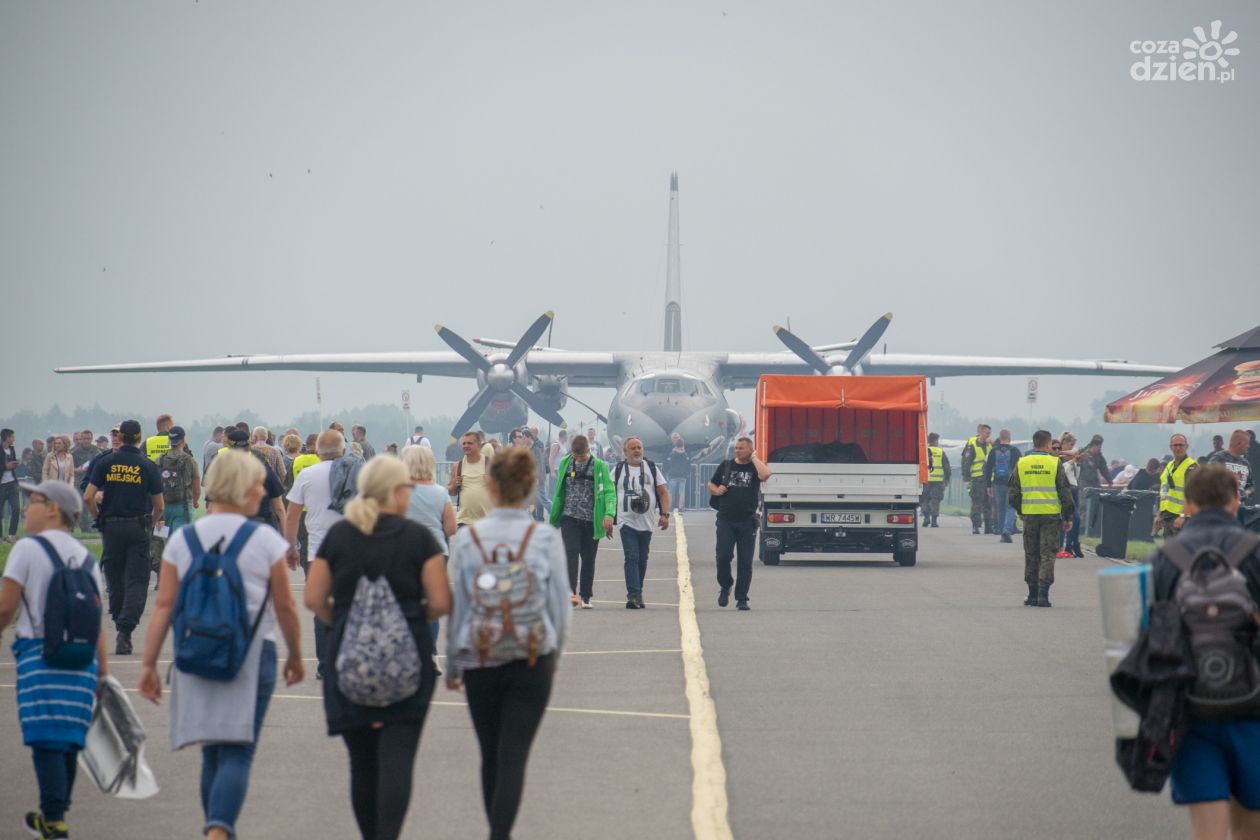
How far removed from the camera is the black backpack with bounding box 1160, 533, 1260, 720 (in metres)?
5.12

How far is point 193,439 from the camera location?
89.5 m

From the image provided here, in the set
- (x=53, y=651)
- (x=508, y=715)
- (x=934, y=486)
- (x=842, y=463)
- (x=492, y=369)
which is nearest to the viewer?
(x=508, y=715)

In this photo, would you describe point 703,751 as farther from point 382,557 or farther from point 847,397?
point 847,397

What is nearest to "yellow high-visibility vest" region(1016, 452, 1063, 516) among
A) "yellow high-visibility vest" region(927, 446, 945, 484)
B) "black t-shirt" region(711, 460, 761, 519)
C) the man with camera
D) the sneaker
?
"black t-shirt" region(711, 460, 761, 519)

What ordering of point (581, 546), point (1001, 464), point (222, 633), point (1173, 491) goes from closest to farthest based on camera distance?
1. point (222, 633)
2. point (581, 546)
3. point (1173, 491)
4. point (1001, 464)

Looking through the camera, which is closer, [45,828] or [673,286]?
[45,828]

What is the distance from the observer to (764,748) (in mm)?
8320

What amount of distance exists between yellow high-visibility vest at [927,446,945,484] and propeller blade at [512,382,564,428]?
47.8 feet

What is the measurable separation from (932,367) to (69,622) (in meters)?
46.7

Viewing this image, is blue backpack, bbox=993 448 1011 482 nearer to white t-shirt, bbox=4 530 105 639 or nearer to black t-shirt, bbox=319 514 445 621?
white t-shirt, bbox=4 530 105 639

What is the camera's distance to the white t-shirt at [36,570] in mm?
6457

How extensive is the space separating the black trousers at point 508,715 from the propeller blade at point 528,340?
36.4 m

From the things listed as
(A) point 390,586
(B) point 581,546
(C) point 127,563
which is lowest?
(B) point 581,546

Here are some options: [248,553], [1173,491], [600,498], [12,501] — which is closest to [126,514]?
[600,498]
